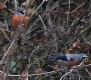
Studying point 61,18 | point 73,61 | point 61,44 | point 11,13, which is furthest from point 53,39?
point 11,13

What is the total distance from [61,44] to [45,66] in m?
0.49

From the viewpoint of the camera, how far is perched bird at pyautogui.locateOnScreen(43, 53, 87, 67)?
16.8 feet

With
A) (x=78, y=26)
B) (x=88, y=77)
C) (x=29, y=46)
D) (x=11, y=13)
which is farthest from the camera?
Result: (x=11, y=13)

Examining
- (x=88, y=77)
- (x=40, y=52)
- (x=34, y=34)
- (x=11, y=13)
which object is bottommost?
(x=88, y=77)

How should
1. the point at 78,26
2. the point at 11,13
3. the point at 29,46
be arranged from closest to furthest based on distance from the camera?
the point at 29,46 → the point at 78,26 → the point at 11,13

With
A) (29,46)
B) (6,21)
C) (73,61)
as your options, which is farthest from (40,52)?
(6,21)

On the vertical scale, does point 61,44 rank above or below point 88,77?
above

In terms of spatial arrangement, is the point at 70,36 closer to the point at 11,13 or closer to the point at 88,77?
the point at 88,77

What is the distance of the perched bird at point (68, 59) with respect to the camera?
202 inches

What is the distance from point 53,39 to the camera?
5.55m

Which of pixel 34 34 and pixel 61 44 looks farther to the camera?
pixel 34 34

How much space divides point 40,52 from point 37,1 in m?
1.80

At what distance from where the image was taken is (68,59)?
18.0 ft

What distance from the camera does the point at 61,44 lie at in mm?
5512
